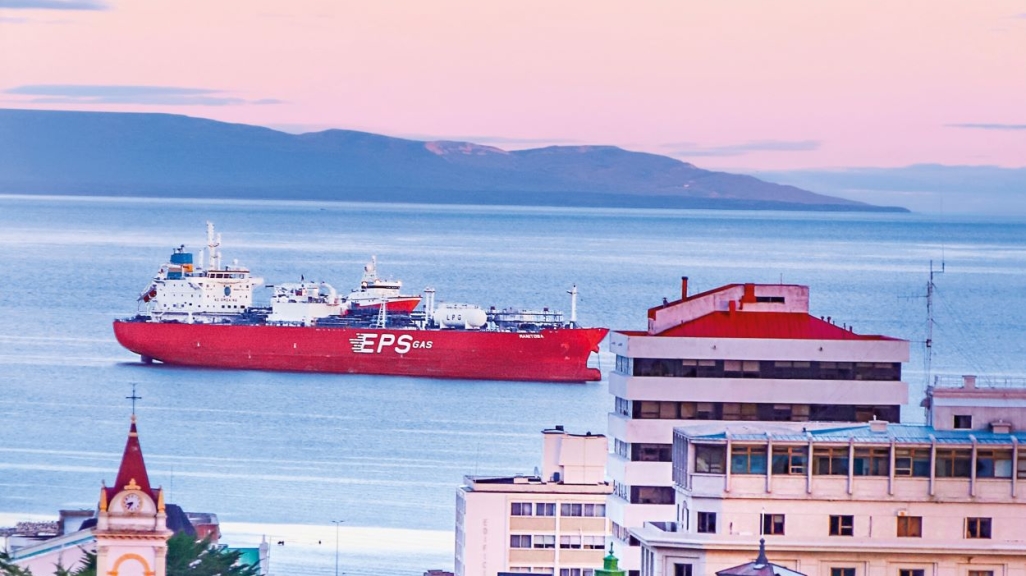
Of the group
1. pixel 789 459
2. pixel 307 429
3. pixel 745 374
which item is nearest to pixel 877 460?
pixel 789 459

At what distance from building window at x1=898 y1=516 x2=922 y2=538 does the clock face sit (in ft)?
31.0

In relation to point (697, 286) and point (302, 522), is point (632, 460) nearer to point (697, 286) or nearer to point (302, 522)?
point (302, 522)

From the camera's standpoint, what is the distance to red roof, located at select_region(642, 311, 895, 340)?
48.3 metres

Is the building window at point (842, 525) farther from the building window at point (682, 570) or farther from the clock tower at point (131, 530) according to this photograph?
the clock tower at point (131, 530)

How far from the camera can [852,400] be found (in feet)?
157

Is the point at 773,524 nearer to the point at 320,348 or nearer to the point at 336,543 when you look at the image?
the point at 336,543

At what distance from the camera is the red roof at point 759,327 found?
48.3 m

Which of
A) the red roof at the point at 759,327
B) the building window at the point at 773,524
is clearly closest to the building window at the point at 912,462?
the building window at the point at 773,524

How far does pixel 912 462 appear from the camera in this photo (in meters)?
33.4

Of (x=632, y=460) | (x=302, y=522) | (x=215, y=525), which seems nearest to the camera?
(x=632, y=460)

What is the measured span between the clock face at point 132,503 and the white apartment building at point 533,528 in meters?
19.3

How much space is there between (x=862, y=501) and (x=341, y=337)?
317 feet

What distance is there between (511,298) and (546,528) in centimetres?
13961

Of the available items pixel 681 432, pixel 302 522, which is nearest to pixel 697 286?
pixel 302 522
